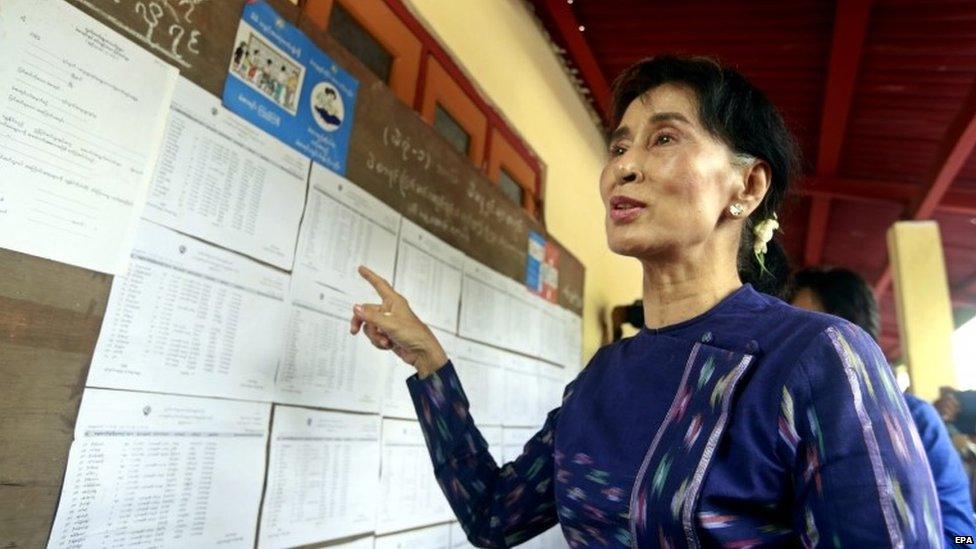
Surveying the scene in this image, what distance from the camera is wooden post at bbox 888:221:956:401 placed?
10.5 feet

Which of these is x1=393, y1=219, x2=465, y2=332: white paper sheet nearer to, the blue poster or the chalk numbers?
the blue poster

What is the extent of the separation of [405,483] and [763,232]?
869 mm

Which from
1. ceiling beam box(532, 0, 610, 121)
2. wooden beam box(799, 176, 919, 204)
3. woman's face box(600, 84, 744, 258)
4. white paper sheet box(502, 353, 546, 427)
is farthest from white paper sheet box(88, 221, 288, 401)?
wooden beam box(799, 176, 919, 204)

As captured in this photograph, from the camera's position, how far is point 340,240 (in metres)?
1.01

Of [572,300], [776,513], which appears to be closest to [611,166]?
[776,513]

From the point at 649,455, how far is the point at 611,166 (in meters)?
0.41

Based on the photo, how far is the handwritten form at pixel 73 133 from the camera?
557mm

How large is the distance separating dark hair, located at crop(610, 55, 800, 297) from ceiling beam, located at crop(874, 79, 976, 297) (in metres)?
2.44

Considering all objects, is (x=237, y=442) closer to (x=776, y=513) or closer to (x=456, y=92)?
(x=776, y=513)

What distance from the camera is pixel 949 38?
2.22 m

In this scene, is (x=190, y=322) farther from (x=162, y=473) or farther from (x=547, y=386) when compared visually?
(x=547, y=386)

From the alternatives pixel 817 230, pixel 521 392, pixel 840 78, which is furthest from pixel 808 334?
pixel 817 230

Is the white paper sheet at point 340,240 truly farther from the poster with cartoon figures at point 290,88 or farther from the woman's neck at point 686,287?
the woman's neck at point 686,287

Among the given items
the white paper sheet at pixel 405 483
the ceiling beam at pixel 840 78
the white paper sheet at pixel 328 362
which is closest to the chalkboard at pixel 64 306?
the white paper sheet at pixel 328 362
